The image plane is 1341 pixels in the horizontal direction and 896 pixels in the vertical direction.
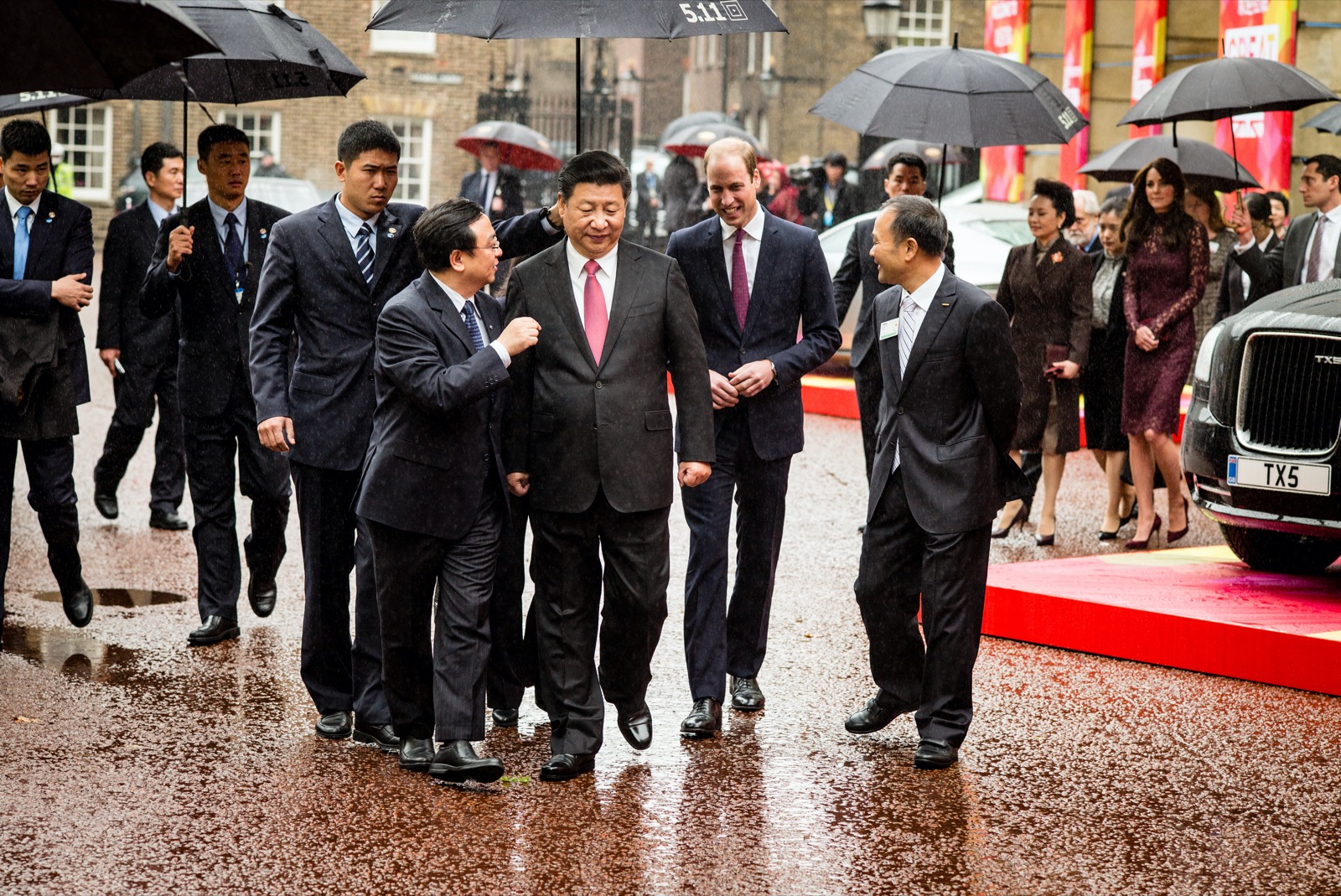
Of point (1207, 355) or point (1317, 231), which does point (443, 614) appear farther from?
point (1317, 231)

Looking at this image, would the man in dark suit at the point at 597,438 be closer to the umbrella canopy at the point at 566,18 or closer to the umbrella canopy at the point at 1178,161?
the umbrella canopy at the point at 566,18

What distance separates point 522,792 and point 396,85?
125ft

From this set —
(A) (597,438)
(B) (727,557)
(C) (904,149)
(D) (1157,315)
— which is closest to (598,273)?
(A) (597,438)

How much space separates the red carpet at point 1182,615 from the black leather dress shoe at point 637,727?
240cm

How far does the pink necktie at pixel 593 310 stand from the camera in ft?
18.1

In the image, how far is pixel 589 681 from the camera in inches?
219

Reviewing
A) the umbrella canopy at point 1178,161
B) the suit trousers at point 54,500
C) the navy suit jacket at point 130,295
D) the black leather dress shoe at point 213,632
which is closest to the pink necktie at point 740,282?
the black leather dress shoe at point 213,632

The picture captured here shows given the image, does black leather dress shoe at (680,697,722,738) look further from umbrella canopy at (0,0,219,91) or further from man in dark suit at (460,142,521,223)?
man in dark suit at (460,142,521,223)

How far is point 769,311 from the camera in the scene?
20.7 ft

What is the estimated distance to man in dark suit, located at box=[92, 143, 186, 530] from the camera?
9750mm

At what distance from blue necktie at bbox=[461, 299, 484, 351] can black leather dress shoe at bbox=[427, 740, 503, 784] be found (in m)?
1.25

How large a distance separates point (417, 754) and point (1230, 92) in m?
7.09

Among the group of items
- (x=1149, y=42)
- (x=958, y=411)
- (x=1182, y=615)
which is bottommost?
(x=1182, y=615)

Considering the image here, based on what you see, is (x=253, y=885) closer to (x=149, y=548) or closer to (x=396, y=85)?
(x=149, y=548)
